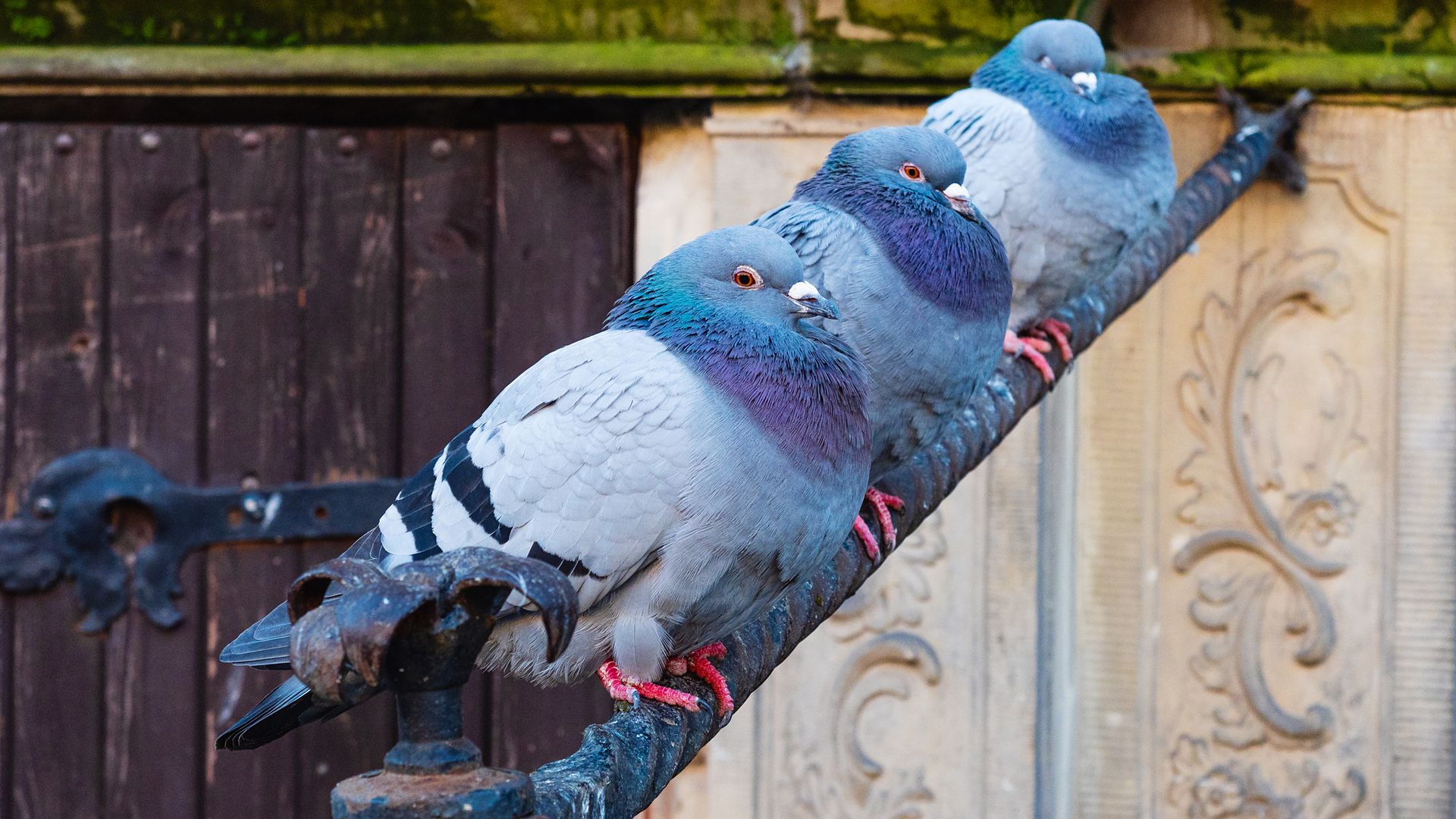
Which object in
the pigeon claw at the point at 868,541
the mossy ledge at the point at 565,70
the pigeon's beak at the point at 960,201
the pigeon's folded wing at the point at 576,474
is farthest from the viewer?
the mossy ledge at the point at 565,70

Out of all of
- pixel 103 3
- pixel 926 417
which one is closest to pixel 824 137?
pixel 926 417

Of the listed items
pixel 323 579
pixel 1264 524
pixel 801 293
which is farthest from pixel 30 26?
pixel 1264 524

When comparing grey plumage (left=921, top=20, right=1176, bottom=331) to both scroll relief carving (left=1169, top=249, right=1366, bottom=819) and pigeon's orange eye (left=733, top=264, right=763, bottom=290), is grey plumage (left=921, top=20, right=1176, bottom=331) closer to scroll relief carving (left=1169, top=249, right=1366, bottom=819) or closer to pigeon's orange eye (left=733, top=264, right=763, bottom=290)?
scroll relief carving (left=1169, top=249, right=1366, bottom=819)

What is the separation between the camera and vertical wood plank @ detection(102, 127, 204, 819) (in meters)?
2.80

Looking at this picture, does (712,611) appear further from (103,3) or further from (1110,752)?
(103,3)

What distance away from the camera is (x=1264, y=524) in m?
2.86

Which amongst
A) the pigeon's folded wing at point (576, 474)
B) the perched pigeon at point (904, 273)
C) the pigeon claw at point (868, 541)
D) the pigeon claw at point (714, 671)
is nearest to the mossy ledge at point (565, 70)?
the perched pigeon at point (904, 273)

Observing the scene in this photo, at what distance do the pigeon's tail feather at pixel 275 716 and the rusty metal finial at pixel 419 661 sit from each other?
28.9 inches

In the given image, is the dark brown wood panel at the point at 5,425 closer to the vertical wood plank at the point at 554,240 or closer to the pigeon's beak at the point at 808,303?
the vertical wood plank at the point at 554,240

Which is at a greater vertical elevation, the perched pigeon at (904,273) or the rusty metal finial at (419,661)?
the perched pigeon at (904,273)

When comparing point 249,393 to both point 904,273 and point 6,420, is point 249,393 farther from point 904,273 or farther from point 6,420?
point 904,273

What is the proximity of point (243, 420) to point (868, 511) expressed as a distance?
134cm

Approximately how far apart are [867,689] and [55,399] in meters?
1.60

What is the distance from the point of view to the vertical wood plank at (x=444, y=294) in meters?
2.87
